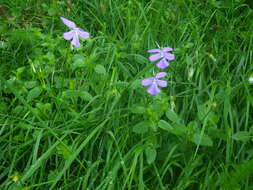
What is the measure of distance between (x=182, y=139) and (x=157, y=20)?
1.11 metres

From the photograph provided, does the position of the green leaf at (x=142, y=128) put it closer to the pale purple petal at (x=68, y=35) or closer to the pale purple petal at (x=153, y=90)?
the pale purple petal at (x=153, y=90)

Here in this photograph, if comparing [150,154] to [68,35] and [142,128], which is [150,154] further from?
[68,35]

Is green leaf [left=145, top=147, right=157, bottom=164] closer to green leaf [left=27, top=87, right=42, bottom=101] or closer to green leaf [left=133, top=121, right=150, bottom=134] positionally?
green leaf [left=133, top=121, right=150, bottom=134]

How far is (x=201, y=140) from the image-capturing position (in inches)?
57.4

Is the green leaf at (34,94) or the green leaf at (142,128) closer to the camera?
the green leaf at (142,128)

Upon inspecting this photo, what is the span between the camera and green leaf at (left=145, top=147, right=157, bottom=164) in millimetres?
1408

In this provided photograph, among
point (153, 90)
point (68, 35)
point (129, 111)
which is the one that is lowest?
point (129, 111)

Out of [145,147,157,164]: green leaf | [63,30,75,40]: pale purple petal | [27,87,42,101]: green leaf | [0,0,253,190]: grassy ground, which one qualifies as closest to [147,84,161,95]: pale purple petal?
[0,0,253,190]: grassy ground

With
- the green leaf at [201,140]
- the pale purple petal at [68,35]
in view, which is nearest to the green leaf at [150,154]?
the green leaf at [201,140]

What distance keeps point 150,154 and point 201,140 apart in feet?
0.70

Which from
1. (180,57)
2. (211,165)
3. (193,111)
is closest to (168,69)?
(180,57)

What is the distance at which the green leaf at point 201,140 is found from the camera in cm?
144

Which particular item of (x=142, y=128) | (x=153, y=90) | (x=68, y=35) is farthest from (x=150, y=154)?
(x=68, y=35)

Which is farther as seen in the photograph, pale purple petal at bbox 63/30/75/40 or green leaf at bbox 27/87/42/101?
green leaf at bbox 27/87/42/101
